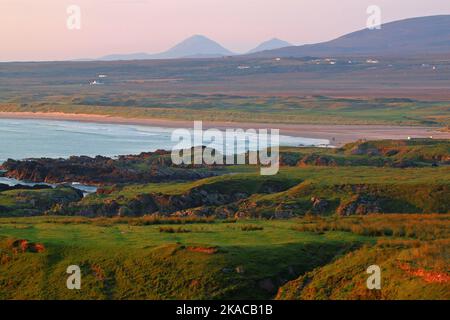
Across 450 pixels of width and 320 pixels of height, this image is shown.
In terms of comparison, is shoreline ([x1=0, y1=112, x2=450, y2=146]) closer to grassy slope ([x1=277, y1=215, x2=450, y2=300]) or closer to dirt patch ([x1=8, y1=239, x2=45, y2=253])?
grassy slope ([x1=277, y1=215, x2=450, y2=300])

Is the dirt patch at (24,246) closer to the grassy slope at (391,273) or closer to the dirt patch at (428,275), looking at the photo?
the grassy slope at (391,273)

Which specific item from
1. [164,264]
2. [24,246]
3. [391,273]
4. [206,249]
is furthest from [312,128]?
[391,273]

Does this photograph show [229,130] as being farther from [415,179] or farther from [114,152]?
[415,179]

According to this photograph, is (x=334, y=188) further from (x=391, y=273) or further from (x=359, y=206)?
(x=391, y=273)

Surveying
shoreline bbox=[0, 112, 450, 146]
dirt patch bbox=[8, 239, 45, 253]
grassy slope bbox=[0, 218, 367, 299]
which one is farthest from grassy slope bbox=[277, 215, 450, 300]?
shoreline bbox=[0, 112, 450, 146]
